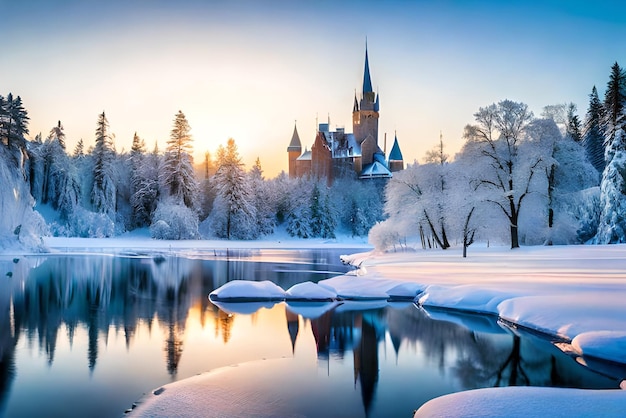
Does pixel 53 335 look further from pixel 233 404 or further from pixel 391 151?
pixel 391 151

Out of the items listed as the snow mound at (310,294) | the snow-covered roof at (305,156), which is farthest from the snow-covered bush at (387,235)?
the snow-covered roof at (305,156)

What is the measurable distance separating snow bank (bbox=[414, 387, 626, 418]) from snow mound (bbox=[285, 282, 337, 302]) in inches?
480

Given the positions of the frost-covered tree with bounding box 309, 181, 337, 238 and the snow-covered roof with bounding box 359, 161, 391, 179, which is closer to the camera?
the frost-covered tree with bounding box 309, 181, 337, 238

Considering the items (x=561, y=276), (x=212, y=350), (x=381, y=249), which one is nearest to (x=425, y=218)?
(x=381, y=249)

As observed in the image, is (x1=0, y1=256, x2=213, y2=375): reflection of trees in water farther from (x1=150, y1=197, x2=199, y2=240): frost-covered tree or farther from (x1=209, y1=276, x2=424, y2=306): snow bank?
(x1=150, y1=197, x2=199, y2=240): frost-covered tree

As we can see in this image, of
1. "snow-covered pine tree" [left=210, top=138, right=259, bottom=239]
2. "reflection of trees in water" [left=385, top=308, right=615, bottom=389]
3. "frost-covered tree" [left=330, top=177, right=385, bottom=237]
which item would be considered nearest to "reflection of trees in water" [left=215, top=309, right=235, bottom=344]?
"reflection of trees in water" [left=385, top=308, right=615, bottom=389]

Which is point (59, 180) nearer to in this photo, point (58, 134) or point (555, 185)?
point (58, 134)

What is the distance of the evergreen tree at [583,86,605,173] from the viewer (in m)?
46.5

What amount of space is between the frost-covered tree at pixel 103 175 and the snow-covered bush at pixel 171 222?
648 cm

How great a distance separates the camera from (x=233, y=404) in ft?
28.2

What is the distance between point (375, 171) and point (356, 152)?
744cm

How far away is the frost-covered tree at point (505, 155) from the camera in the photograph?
32.1 meters

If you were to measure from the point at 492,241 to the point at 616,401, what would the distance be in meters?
41.9

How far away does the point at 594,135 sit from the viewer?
161 ft
